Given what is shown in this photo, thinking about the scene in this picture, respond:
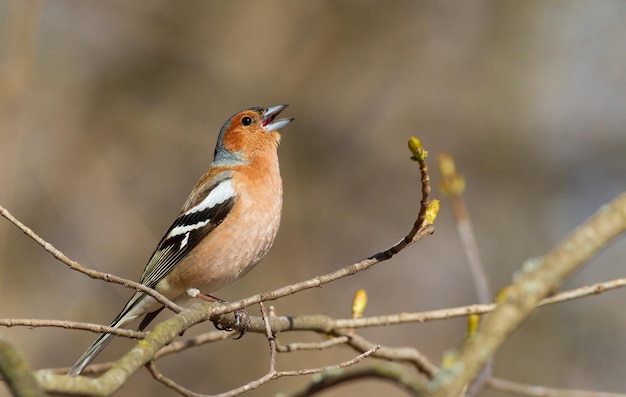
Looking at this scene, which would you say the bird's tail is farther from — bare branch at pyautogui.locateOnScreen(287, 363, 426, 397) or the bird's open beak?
the bird's open beak

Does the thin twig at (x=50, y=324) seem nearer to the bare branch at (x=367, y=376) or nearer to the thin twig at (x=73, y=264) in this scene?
the thin twig at (x=73, y=264)

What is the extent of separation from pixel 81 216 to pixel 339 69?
4.78 m

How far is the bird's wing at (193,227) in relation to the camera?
509cm

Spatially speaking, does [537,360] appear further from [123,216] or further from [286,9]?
[286,9]

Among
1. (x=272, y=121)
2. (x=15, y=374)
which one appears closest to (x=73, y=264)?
(x=15, y=374)

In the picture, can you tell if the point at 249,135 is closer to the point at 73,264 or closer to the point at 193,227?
the point at 193,227

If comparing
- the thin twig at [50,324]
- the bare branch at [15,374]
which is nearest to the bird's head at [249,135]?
the thin twig at [50,324]

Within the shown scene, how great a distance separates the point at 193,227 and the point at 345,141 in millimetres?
6582

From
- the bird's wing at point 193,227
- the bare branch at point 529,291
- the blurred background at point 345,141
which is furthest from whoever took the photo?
the blurred background at point 345,141

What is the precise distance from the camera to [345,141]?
11562 millimetres

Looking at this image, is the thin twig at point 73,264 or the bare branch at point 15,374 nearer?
the bare branch at point 15,374

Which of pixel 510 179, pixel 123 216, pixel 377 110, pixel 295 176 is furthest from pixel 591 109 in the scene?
pixel 123 216

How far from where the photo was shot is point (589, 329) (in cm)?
970

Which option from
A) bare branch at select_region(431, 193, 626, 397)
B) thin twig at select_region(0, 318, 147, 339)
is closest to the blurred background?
thin twig at select_region(0, 318, 147, 339)
